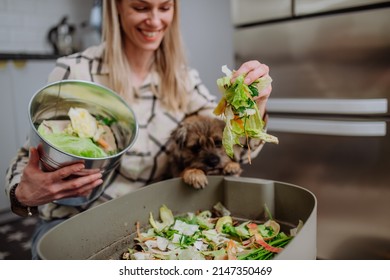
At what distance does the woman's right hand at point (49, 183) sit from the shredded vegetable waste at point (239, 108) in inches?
9.0

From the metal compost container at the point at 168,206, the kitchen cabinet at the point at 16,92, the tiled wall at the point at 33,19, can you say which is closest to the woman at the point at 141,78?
the metal compost container at the point at 168,206

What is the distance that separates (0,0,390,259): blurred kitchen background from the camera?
3.30ft

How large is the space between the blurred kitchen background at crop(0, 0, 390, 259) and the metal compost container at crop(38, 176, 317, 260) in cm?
34

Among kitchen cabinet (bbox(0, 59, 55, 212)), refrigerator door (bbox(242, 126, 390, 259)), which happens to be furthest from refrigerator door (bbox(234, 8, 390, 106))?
kitchen cabinet (bbox(0, 59, 55, 212))

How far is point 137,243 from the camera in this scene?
25.0 inches

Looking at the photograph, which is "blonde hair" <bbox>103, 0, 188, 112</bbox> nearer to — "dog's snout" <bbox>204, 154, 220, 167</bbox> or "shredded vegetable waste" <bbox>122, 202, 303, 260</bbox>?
"dog's snout" <bbox>204, 154, 220, 167</bbox>

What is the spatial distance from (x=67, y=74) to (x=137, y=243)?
17.3 inches

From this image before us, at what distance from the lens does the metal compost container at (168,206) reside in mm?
524

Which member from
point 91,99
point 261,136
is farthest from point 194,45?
point 261,136

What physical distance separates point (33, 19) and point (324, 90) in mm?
1967

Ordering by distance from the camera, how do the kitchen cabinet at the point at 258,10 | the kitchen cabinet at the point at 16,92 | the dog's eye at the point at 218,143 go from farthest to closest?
the kitchen cabinet at the point at 16,92 → the kitchen cabinet at the point at 258,10 → the dog's eye at the point at 218,143

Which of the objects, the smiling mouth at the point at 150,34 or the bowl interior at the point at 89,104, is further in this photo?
the smiling mouth at the point at 150,34

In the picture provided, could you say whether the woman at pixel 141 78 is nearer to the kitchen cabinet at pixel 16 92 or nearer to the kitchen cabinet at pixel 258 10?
the kitchen cabinet at pixel 258 10

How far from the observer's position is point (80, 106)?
28.4 inches
